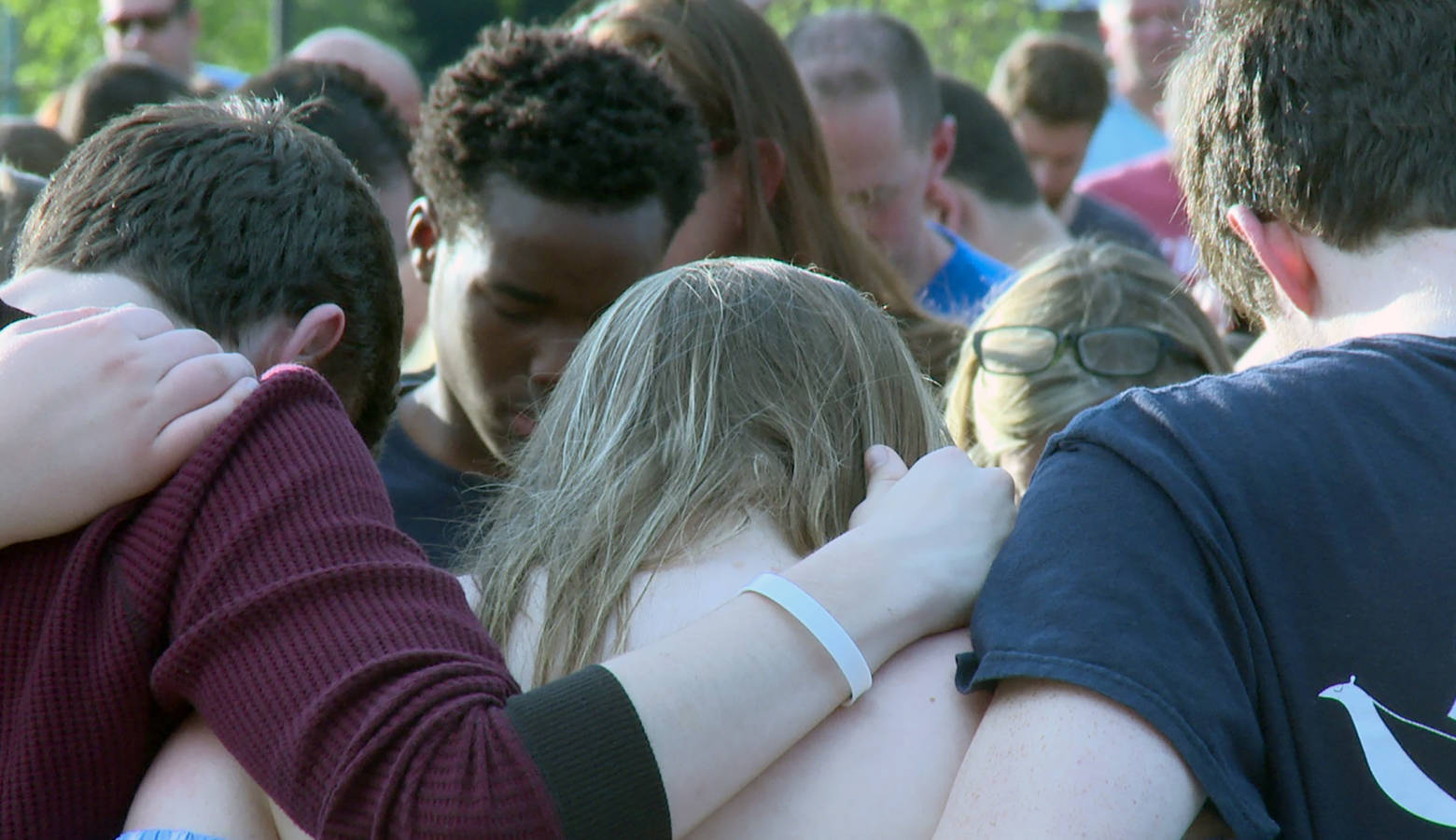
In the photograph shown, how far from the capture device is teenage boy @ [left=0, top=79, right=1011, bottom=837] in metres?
1.47

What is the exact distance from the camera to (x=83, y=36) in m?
17.6

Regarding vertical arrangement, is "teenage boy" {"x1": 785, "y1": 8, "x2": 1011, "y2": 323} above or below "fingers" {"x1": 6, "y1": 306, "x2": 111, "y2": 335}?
below

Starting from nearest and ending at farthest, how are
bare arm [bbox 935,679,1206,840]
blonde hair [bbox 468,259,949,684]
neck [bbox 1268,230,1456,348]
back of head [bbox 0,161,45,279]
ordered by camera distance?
1. bare arm [bbox 935,679,1206,840]
2. neck [bbox 1268,230,1456,348]
3. blonde hair [bbox 468,259,949,684]
4. back of head [bbox 0,161,45,279]

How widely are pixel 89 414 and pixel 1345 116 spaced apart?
1.47 meters

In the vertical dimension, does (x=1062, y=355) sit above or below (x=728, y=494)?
below

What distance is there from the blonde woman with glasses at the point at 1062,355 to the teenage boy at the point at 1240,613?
141cm

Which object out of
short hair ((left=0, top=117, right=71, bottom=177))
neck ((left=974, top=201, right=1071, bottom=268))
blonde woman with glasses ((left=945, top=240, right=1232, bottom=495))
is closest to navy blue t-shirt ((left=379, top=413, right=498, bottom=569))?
blonde woman with glasses ((left=945, top=240, right=1232, bottom=495))

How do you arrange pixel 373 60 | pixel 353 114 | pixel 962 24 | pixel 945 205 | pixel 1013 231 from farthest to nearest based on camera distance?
pixel 962 24 < pixel 373 60 < pixel 1013 231 < pixel 945 205 < pixel 353 114

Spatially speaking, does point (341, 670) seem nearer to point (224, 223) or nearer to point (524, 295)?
point (224, 223)

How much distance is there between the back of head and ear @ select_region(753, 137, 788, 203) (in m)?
1.66

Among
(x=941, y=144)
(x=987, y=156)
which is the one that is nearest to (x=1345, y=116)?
(x=941, y=144)

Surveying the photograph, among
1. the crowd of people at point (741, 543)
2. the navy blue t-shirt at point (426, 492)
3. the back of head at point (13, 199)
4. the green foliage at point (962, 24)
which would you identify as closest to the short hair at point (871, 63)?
the navy blue t-shirt at point (426, 492)

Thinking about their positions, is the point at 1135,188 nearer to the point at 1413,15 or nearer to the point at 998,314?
the point at 998,314

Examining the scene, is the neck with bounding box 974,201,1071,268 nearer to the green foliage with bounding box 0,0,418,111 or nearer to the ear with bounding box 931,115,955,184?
the ear with bounding box 931,115,955,184
